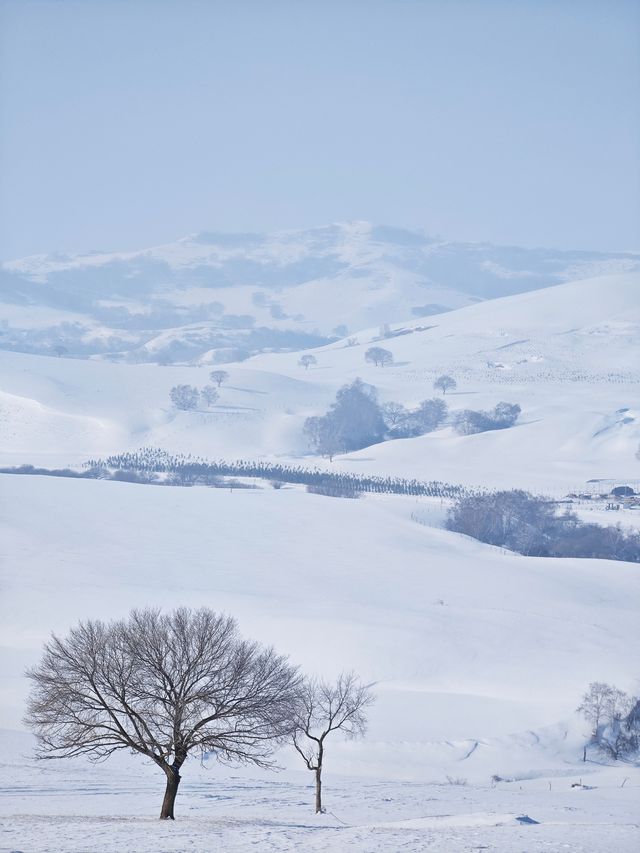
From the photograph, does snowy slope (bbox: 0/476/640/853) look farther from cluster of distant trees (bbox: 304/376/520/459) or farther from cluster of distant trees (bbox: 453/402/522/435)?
cluster of distant trees (bbox: 453/402/522/435)

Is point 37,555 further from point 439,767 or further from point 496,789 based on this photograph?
point 496,789

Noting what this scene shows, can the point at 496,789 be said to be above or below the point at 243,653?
below

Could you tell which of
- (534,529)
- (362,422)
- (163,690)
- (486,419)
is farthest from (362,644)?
(486,419)

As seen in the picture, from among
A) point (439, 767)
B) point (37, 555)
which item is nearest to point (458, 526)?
point (37, 555)

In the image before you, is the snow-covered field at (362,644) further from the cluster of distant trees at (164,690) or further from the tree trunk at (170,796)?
the cluster of distant trees at (164,690)

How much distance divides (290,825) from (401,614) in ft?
122

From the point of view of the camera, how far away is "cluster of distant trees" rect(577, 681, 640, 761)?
141 feet

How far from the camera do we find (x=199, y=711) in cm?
2388

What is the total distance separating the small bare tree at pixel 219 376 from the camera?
178 meters

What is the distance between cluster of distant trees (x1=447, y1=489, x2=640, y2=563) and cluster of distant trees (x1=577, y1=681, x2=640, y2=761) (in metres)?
39.4

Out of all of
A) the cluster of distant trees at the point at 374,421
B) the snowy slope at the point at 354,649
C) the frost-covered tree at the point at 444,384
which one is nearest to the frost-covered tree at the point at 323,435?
the cluster of distant trees at the point at 374,421

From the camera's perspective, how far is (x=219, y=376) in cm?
17950

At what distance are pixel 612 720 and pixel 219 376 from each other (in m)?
140

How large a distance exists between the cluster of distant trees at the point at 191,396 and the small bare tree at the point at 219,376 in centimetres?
485
